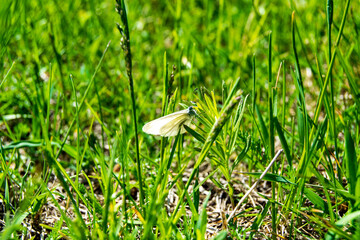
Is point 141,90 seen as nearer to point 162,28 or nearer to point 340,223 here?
point 162,28

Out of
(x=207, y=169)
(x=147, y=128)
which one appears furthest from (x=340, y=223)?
(x=207, y=169)

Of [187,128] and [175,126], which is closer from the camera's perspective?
[187,128]

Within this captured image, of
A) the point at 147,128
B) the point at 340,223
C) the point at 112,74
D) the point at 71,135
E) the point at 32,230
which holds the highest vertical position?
the point at 112,74
